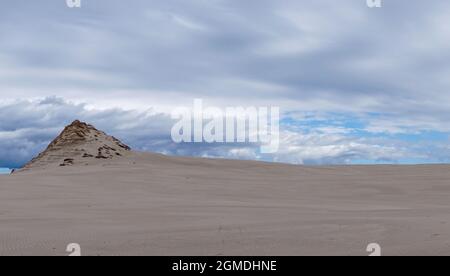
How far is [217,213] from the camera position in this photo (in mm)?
9102

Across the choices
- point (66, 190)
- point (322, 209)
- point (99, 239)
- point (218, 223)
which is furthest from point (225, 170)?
point (99, 239)

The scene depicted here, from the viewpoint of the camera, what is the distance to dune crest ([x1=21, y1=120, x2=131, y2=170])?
20.0m

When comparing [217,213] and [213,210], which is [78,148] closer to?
[213,210]

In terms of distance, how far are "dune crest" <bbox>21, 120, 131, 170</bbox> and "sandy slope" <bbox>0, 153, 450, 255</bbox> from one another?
2.12m

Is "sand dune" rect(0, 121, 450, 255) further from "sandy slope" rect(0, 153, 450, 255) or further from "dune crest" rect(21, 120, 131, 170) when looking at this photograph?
"dune crest" rect(21, 120, 131, 170)

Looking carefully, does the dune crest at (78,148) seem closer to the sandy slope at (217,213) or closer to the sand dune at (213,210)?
the sand dune at (213,210)

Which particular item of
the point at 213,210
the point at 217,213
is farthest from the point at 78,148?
the point at 217,213

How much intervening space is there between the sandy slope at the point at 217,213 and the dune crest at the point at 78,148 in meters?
2.12

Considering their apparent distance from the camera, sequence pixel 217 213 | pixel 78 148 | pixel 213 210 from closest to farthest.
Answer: pixel 217 213, pixel 213 210, pixel 78 148

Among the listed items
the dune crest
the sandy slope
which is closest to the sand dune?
the sandy slope

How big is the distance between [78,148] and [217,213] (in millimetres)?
12684

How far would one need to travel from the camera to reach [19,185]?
1343 cm
